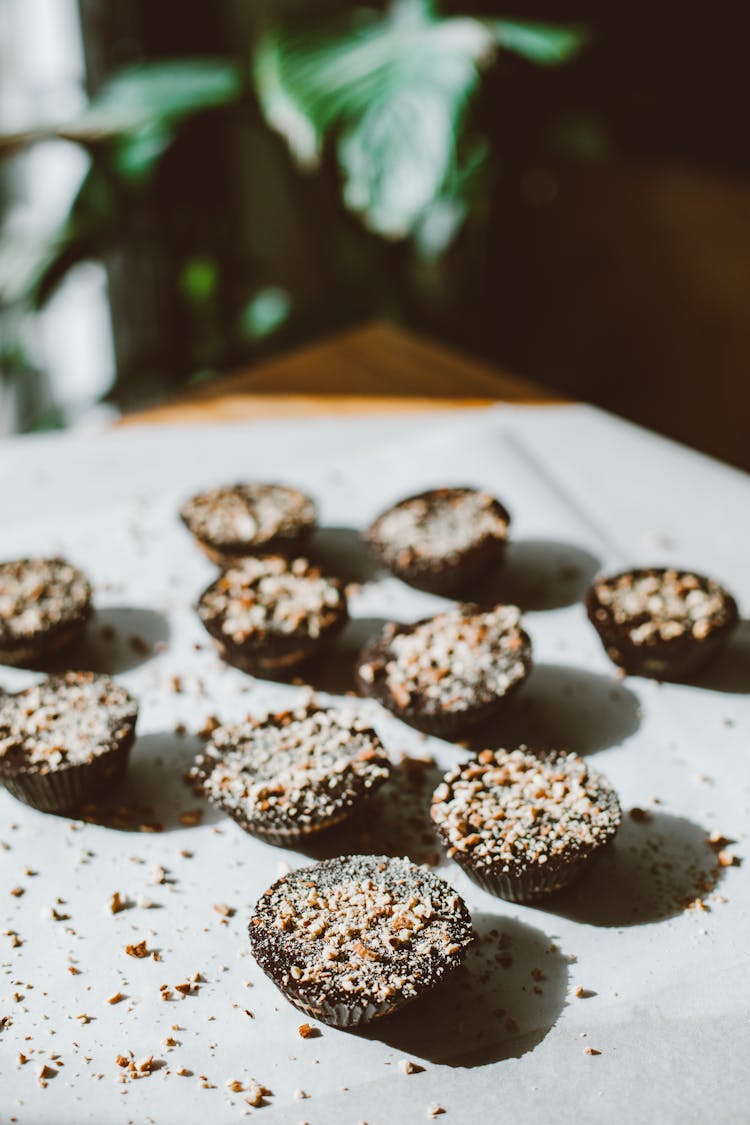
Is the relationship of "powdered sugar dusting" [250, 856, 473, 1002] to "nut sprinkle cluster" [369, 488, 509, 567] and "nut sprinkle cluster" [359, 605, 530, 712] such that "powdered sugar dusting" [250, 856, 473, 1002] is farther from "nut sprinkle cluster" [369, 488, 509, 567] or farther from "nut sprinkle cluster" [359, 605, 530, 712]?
"nut sprinkle cluster" [369, 488, 509, 567]

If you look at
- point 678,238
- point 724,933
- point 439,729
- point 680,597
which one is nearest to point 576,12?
point 678,238

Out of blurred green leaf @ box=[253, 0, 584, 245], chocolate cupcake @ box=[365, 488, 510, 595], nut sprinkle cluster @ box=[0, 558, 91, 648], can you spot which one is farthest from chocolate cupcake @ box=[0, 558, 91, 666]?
blurred green leaf @ box=[253, 0, 584, 245]

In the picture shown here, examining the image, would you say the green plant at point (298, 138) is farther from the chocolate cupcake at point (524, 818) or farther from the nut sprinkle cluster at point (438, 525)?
the chocolate cupcake at point (524, 818)

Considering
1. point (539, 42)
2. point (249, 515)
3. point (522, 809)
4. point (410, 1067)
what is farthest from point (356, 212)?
point (410, 1067)

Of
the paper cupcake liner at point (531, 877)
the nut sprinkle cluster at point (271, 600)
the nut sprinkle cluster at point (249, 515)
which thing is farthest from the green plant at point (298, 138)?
the paper cupcake liner at point (531, 877)

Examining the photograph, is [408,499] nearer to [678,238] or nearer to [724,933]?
[724,933]

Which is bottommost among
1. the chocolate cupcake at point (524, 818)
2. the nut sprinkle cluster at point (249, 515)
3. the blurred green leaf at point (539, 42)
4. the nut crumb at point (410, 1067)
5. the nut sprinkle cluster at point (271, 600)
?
the nut crumb at point (410, 1067)

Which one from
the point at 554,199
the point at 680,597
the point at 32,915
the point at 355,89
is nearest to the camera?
the point at 32,915
